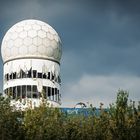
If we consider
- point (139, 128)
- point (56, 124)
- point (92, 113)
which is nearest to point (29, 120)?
point (56, 124)

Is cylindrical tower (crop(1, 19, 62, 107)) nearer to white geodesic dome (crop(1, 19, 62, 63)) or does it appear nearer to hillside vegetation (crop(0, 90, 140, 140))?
white geodesic dome (crop(1, 19, 62, 63))

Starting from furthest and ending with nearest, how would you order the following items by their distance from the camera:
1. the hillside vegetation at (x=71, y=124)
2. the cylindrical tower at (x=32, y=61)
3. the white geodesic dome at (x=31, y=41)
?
the cylindrical tower at (x=32, y=61), the white geodesic dome at (x=31, y=41), the hillside vegetation at (x=71, y=124)

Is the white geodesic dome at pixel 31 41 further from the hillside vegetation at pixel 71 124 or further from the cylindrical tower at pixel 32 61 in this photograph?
the hillside vegetation at pixel 71 124

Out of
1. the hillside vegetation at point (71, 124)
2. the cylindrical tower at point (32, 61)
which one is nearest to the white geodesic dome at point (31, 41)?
the cylindrical tower at point (32, 61)

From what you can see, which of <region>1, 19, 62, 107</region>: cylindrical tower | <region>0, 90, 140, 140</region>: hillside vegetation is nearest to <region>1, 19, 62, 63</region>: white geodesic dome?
<region>1, 19, 62, 107</region>: cylindrical tower

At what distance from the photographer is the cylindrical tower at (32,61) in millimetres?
71375

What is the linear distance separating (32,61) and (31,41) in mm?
3227

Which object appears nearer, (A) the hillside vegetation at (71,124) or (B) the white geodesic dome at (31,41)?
(A) the hillside vegetation at (71,124)

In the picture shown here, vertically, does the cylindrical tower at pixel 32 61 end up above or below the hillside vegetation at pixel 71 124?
above

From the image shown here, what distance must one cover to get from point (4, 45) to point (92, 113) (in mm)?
31923

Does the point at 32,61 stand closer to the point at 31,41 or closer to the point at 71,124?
the point at 31,41

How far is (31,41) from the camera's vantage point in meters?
70.8

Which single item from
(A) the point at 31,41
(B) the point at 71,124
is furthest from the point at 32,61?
(B) the point at 71,124

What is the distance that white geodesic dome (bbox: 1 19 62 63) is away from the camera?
71.1m
